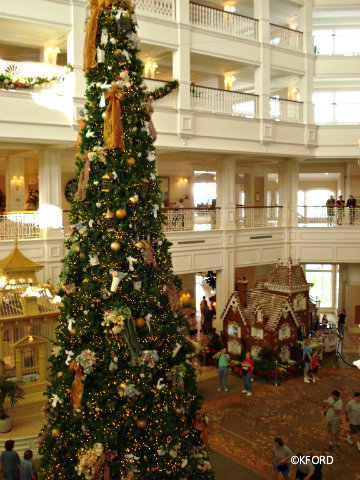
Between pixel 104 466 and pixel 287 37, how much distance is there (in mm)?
16775

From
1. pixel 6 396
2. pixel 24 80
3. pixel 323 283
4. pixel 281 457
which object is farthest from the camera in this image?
pixel 323 283

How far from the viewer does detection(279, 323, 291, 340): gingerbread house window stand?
1504 centimetres

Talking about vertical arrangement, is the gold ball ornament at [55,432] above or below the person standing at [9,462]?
above

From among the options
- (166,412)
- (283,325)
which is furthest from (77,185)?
(283,325)

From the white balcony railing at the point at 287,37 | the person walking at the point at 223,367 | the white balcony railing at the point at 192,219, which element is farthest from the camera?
the white balcony railing at the point at 287,37

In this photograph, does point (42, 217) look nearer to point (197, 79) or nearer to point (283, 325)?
point (283, 325)

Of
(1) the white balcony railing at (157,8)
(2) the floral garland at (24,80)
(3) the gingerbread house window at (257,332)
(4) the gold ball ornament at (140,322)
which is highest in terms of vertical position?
(1) the white balcony railing at (157,8)

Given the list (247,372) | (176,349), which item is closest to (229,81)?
(247,372)

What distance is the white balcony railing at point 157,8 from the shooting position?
14.5 m

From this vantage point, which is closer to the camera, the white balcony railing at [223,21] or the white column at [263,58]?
the white balcony railing at [223,21]

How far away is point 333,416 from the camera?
10094mm

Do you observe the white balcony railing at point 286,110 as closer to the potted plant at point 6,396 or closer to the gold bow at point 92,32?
the gold bow at point 92,32

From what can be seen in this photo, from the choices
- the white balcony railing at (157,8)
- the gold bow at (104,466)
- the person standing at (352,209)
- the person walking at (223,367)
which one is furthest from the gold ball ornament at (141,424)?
the person standing at (352,209)

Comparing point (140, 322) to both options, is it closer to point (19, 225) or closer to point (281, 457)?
point (281, 457)
